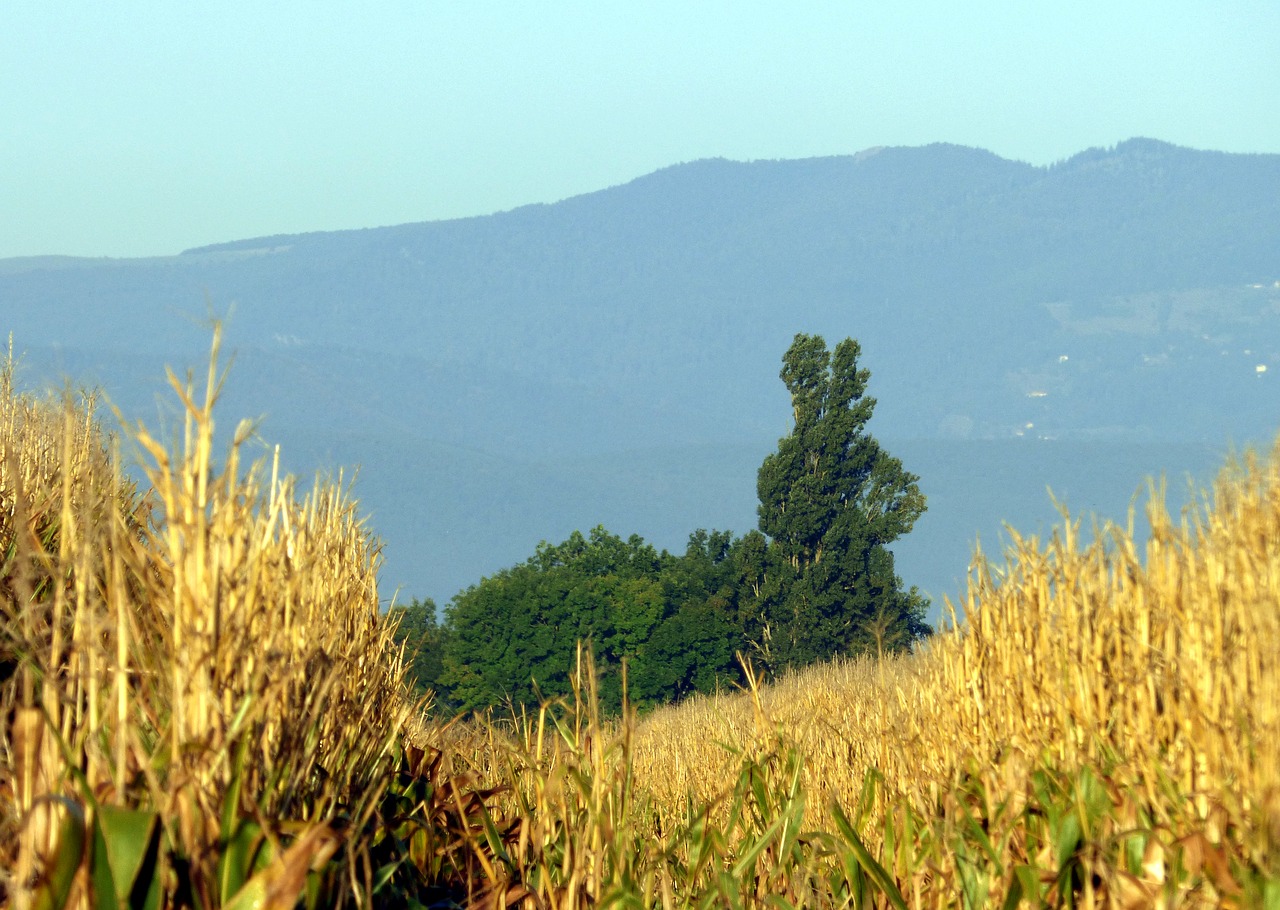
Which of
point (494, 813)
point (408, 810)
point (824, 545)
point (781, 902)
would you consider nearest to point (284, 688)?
point (408, 810)

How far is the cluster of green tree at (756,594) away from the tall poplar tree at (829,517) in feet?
0.17

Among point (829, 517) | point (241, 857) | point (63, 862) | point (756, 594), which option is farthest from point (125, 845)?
point (756, 594)

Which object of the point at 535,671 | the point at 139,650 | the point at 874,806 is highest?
the point at 139,650

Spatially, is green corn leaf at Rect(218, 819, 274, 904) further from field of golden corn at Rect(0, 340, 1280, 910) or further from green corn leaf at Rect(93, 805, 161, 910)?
green corn leaf at Rect(93, 805, 161, 910)

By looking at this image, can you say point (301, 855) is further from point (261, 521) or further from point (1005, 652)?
point (1005, 652)

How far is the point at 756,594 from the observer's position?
5228 centimetres

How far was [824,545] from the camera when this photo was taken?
5028cm

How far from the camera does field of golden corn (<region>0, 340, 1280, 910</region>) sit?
3043mm

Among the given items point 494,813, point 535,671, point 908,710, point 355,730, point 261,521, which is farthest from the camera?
point 535,671

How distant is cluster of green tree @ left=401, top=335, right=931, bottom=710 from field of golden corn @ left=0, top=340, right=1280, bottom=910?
38.2 meters

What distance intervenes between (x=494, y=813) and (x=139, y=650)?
4.15 meters

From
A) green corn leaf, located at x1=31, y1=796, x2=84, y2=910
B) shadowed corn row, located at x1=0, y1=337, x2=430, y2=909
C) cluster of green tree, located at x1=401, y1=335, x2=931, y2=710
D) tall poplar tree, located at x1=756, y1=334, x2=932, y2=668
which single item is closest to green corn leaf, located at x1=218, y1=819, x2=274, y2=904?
shadowed corn row, located at x1=0, y1=337, x2=430, y2=909

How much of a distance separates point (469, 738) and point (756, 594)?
4510 centimetres

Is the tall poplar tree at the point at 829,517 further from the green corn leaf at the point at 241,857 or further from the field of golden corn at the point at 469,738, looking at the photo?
the green corn leaf at the point at 241,857
